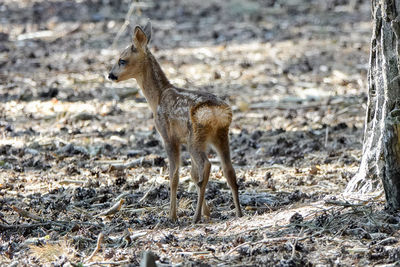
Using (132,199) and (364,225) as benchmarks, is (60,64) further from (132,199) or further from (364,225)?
(364,225)

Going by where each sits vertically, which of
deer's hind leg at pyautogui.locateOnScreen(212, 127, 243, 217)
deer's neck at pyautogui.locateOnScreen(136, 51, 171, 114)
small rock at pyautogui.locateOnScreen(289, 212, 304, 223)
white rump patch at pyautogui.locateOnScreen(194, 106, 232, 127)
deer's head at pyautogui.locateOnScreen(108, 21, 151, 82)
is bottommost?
small rock at pyautogui.locateOnScreen(289, 212, 304, 223)

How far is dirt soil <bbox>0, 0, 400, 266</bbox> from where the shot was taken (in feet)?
20.9

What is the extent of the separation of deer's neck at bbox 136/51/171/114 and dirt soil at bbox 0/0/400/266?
110 centimetres

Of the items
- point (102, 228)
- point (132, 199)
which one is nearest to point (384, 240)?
point (102, 228)

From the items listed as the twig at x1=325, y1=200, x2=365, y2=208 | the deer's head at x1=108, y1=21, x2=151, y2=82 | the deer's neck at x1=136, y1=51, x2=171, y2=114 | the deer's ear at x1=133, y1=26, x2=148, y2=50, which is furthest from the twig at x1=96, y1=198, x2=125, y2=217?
the twig at x1=325, y1=200, x2=365, y2=208

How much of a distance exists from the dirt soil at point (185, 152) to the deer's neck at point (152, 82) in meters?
1.10

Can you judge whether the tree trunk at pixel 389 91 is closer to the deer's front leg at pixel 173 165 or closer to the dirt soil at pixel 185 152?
the dirt soil at pixel 185 152

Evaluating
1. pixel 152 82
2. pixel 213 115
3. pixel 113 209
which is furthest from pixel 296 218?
pixel 152 82

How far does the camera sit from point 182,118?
7602mm

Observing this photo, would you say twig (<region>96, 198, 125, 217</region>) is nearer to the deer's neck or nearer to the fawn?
the fawn

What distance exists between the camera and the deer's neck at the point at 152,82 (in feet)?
27.1

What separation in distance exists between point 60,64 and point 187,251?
1071 cm

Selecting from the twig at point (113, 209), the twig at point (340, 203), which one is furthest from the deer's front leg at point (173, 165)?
the twig at point (340, 203)

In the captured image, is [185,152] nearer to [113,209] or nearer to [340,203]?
[113,209]
